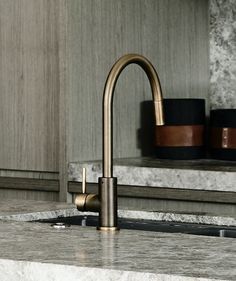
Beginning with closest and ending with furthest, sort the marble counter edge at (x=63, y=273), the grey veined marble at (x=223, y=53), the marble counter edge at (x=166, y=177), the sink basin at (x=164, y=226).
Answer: the marble counter edge at (x=63, y=273) → the sink basin at (x=164, y=226) → the marble counter edge at (x=166, y=177) → the grey veined marble at (x=223, y=53)

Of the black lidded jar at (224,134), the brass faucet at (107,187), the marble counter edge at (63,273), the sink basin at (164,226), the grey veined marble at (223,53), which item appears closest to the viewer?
the marble counter edge at (63,273)

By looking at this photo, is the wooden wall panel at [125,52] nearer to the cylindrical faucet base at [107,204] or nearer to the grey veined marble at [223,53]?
the grey veined marble at [223,53]

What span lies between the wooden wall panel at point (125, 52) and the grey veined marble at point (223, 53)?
3 cm

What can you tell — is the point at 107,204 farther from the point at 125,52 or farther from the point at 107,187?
the point at 125,52

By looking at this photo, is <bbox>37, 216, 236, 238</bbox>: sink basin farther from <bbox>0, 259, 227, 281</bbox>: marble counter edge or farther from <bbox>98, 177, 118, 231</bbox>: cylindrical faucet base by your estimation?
<bbox>0, 259, 227, 281</bbox>: marble counter edge

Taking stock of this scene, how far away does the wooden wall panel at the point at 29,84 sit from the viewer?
3.42m

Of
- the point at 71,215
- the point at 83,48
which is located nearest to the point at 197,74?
the point at 83,48

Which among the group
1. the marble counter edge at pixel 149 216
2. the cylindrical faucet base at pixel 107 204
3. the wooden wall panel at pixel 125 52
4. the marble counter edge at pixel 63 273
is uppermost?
the wooden wall panel at pixel 125 52

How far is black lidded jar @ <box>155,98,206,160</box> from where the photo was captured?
342cm

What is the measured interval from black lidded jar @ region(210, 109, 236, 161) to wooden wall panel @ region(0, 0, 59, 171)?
61 centimetres

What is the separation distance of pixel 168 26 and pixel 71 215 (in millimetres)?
1733

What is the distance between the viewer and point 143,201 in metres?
3.15

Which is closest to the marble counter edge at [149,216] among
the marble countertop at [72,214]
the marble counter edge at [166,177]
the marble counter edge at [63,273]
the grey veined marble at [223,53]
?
the marble countertop at [72,214]

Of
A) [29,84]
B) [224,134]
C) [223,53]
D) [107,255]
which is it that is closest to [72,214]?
[107,255]
